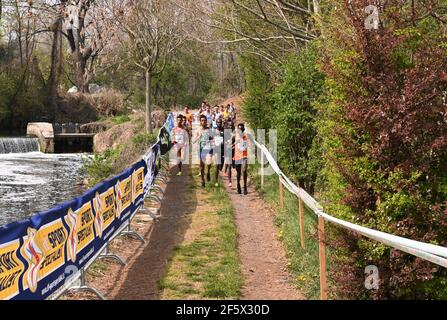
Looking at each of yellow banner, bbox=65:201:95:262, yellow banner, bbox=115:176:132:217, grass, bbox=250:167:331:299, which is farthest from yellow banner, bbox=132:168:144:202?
yellow banner, bbox=65:201:95:262

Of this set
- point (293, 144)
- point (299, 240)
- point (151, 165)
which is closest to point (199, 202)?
point (151, 165)

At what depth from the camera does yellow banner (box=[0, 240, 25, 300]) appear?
4986 millimetres

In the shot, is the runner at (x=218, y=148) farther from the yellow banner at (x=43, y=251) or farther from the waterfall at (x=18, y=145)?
the waterfall at (x=18, y=145)

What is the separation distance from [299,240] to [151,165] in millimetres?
5285

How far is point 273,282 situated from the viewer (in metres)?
→ 8.00

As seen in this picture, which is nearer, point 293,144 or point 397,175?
point 397,175

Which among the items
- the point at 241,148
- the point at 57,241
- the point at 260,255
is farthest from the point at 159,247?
the point at 241,148

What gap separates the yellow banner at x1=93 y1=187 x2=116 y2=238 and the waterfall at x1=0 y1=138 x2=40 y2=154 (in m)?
27.1

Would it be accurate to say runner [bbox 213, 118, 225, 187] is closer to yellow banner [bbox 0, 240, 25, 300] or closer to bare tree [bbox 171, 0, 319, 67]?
bare tree [bbox 171, 0, 319, 67]

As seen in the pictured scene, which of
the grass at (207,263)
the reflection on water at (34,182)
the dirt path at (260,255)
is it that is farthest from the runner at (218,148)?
the reflection on water at (34,182)

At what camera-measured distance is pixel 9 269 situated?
5.12 meters

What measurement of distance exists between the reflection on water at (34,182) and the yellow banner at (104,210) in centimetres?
901

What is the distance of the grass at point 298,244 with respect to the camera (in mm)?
7684

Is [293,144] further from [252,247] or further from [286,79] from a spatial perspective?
[252,247]
